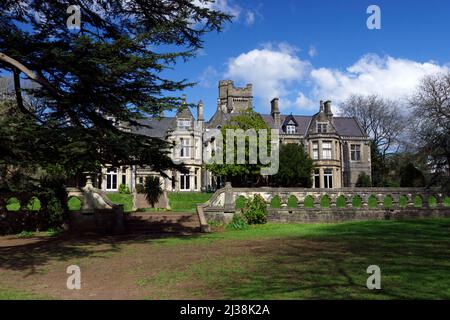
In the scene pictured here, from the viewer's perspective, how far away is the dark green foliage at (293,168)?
42.4 metres

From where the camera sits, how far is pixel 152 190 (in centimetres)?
2688

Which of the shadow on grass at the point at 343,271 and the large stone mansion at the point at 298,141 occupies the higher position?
the large stone mansion at the point at 298,141

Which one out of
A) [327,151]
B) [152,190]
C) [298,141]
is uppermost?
[298,141]

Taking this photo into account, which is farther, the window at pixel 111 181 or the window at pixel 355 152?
the window at pixel 355 152

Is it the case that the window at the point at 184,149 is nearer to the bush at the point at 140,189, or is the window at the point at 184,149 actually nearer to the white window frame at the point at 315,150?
the white window frame at the point at 315,150

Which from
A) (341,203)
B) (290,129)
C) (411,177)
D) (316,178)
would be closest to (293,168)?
(316,178)

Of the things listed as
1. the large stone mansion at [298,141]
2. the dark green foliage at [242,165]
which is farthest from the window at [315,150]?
the dark green foliage at [242,165]

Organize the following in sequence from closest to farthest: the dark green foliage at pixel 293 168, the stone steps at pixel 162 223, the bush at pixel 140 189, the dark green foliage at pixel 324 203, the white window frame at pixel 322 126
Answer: the stone steps at pixel 162 223 → the dark green foliage at pixel 324 203 → the bush at pixel 140 189 → the dark green foliage at pixel 293 168 → the white window frame at pixel 322 126

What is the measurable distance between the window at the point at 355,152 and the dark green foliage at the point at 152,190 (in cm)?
3309

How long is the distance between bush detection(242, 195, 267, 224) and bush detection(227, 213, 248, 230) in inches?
8.9

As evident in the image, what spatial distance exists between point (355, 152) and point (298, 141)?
25.8ft

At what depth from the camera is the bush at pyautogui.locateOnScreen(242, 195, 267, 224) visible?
20.4 metres

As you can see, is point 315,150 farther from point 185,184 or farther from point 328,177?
point 185,184
